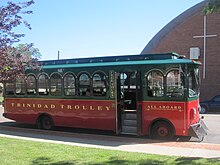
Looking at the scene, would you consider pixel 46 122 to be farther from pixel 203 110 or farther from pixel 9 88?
pixel 203 110

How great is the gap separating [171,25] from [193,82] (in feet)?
63.2

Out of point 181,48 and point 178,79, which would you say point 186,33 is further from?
point 178,79

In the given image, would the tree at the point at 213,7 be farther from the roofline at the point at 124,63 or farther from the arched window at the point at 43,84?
the arched window at the point at 43,84

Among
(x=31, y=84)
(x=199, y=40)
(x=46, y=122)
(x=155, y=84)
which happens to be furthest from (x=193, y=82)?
(x=199, y=40)

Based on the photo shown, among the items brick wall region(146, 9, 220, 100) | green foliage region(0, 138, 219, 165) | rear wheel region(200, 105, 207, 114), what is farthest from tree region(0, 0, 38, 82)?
brick wall region(146, 9, 220, 100)

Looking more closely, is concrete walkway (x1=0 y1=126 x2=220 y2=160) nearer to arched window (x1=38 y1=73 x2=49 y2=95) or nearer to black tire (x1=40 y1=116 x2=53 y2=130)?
black tire (x1=40 y1=116 x2=53 y2=130)

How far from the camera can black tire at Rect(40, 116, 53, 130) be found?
1374cm

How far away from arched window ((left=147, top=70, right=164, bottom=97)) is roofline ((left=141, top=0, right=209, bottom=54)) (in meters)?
18.6

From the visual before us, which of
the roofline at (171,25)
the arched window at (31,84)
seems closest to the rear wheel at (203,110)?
the roofline at (171,25)

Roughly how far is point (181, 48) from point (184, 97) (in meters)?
18.5

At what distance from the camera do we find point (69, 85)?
1299 centimetres

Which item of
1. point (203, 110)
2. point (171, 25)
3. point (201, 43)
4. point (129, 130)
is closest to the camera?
point (129, 130)

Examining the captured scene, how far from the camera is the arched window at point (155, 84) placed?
11.0 m

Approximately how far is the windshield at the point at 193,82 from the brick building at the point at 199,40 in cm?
1634
